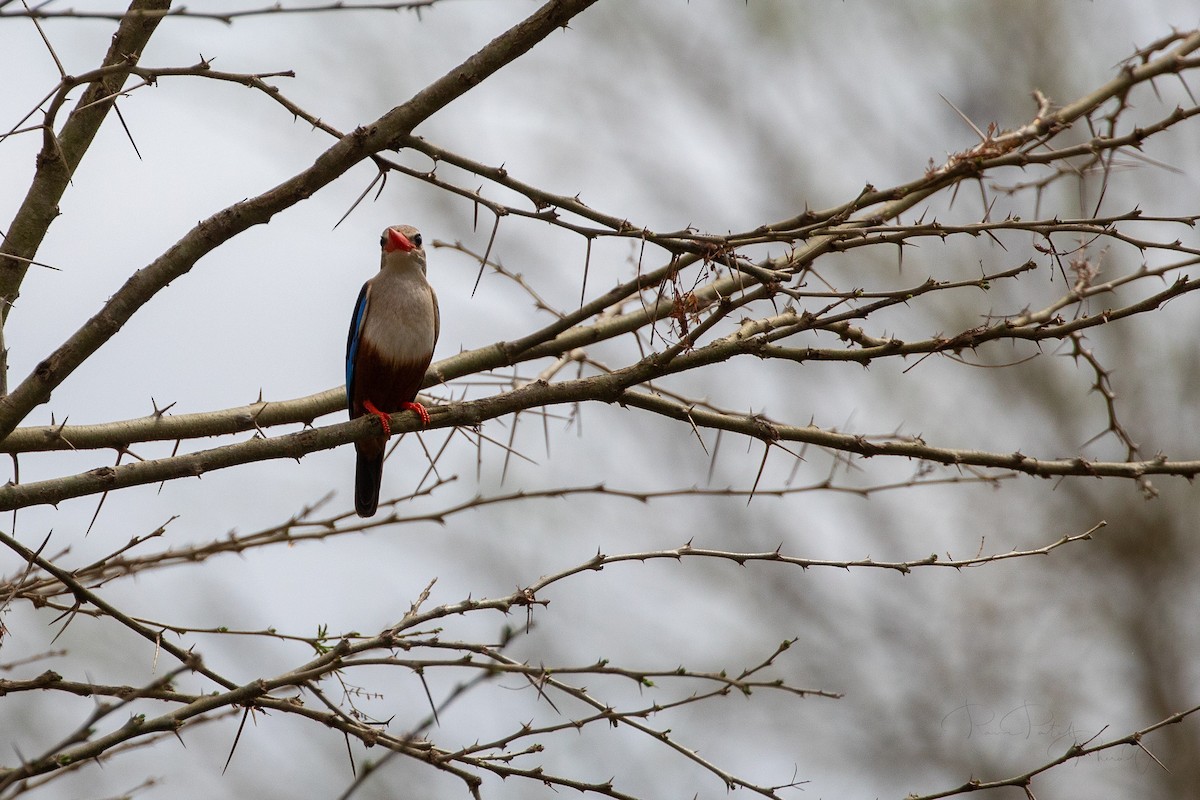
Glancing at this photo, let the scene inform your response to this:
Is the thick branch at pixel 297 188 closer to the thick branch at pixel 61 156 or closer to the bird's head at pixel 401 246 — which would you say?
the thick branch at pixel 61 156

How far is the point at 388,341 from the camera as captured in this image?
510cm

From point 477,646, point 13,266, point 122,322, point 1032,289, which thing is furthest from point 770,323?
point 1032,289

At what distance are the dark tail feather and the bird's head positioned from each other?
3.14 ft

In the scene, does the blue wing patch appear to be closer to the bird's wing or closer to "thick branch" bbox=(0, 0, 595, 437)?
the bird's wing

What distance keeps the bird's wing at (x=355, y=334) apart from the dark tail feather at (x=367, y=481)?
1.61ft

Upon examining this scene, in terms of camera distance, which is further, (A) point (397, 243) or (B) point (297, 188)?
(A) point (397, 243)

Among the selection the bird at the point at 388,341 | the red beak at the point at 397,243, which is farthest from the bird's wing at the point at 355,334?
the red beak at the point at 397,243

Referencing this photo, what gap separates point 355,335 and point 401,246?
51 cm

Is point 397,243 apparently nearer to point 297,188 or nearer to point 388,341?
point 388,341

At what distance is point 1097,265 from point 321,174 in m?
2.69

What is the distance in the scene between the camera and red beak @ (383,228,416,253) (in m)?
5.58

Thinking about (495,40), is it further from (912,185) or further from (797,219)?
(912,185)

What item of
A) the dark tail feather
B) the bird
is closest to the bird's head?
the bird

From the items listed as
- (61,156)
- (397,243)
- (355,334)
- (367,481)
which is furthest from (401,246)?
(61,156)
